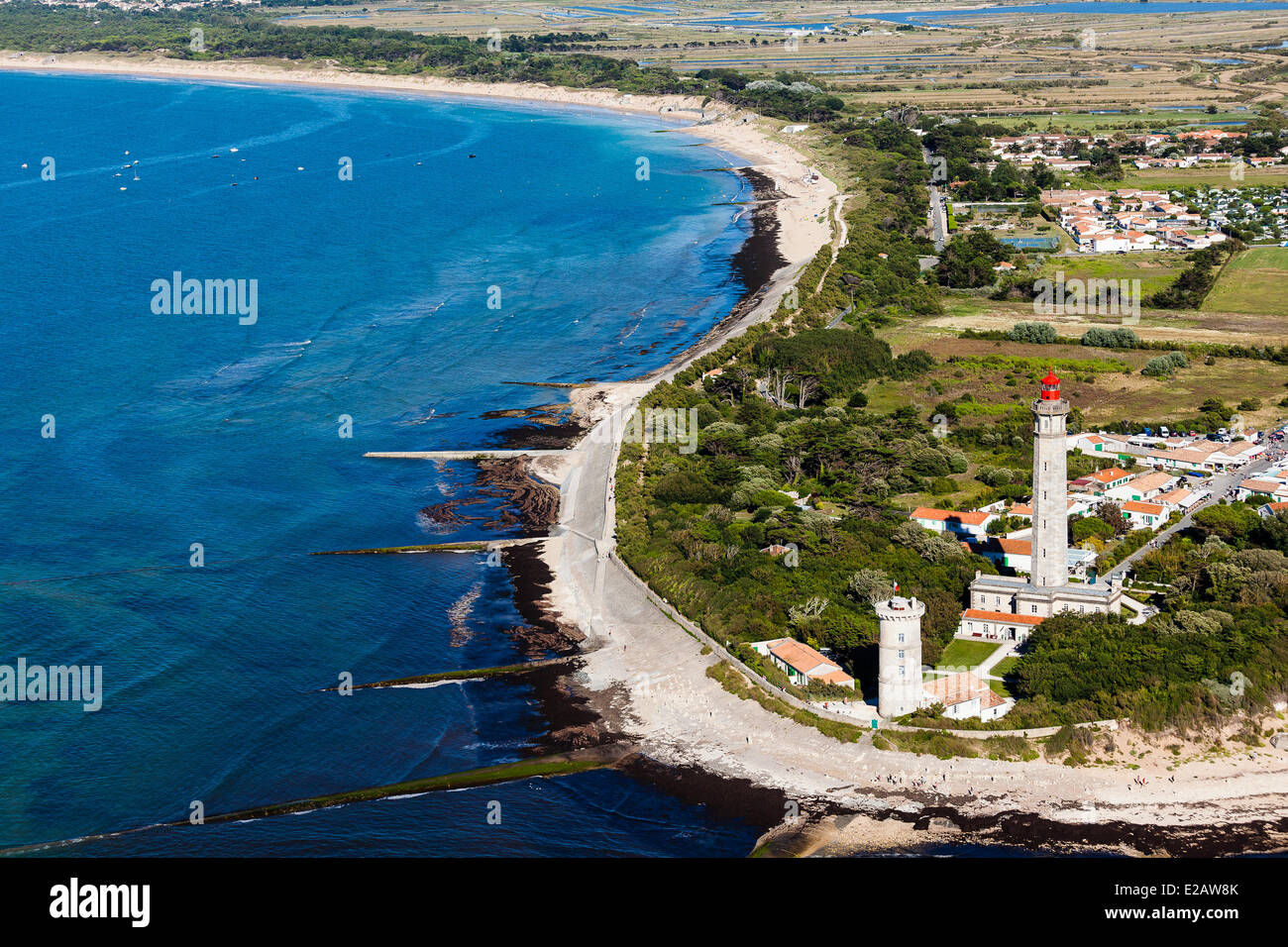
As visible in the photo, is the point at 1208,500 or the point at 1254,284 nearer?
the point at 1208,500

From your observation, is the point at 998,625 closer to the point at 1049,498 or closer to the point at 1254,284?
the point at 1049,498

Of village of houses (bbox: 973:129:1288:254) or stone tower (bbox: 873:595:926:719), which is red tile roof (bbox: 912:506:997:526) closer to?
stone tower (bbox: 873:595:926:719)

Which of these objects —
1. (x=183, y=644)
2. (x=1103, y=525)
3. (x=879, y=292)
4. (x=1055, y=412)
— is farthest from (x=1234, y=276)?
(x=183, y=644)

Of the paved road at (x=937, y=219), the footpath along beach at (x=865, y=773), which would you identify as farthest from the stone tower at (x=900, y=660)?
the paved road at (x=937, y=219)

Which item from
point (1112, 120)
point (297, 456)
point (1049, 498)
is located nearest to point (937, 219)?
point (1112, 120)

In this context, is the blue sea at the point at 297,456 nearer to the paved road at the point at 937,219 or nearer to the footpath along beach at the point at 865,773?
the footpath along beach at the point at 865,773

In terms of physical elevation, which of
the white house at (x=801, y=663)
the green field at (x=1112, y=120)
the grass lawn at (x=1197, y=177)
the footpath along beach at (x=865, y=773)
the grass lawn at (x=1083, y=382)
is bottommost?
the footpath along beach at (x=865, y=773)

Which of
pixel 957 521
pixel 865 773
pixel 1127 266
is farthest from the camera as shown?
pixel 1127 266
